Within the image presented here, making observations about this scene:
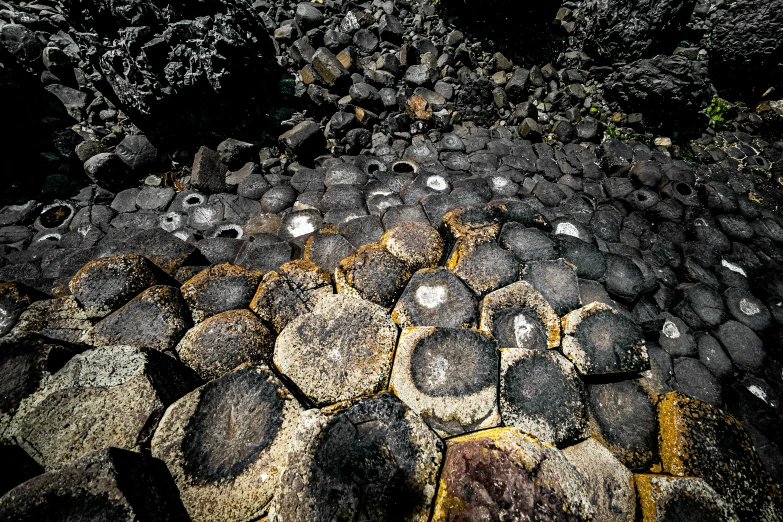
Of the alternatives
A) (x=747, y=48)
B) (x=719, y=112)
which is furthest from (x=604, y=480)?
(x=747, y=48)

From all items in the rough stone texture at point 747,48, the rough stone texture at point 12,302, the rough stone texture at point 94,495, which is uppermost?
the rough stone texture at point 747,48

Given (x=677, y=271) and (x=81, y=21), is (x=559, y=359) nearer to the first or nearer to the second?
(x=677, y=271)

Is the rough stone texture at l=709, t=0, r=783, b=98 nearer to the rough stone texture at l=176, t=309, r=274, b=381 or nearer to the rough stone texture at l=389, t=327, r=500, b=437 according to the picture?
the rough stone texture at l=389, t=327, r=500, b=437

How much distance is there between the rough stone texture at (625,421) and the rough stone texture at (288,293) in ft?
6.03

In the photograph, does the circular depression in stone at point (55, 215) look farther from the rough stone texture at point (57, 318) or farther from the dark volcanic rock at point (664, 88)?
the dark volcanic rock at point (664, 88)

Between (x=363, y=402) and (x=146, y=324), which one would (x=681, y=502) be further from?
(x=146, y=324)

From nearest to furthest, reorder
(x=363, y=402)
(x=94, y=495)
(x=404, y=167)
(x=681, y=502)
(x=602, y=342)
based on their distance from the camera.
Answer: (x=94, y=495)
(x=681, y=502)
(x=363, y=402)
(x=602, y=342)
(x=404, y=167)

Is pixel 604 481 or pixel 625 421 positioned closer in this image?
pixel 604 481

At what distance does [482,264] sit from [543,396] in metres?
0.94

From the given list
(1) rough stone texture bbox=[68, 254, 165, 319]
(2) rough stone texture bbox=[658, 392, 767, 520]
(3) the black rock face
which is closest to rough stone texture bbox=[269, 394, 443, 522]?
(2) rough stone texture bbox=[658, 392, 767, 520]

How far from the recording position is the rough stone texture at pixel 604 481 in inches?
63.1

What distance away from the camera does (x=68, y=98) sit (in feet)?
17.4

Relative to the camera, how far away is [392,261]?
248cm

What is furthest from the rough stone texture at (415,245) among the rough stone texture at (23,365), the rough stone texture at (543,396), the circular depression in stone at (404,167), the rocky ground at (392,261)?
the circular depression in stone at (404,167)
